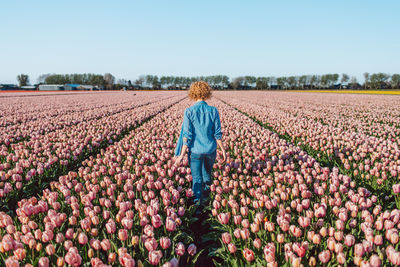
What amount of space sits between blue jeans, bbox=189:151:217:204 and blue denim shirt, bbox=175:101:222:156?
0.13 meters

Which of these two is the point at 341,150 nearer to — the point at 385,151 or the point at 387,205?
the point at 385,151

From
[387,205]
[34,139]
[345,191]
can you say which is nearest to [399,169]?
[387,205]

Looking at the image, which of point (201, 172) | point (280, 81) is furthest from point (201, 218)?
point (280, 81)

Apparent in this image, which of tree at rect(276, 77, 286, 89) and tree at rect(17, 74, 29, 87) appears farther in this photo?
tree at rect(276, 77, 286, 89)

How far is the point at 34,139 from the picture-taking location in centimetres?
887

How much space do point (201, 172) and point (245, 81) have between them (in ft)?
554

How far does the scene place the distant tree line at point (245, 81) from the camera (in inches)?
4969

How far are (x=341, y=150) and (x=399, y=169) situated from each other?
2.17 meters

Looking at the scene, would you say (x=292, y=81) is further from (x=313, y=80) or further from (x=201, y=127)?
(x=201, y=127)

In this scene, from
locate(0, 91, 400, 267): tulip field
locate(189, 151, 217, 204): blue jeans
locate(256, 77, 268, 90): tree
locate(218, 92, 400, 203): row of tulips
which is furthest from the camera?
locate(256, 77, 268, 90): tree

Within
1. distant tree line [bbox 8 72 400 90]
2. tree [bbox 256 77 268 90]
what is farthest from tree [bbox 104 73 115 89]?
tree [bbox 256 77 268 90]

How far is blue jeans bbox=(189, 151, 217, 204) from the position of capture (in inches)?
187

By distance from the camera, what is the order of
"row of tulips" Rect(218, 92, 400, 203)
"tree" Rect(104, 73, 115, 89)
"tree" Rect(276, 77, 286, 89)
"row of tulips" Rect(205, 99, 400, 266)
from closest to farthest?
1. "row of tulips" Rect(205, 99, 400, 266)
2. "row of tulips" Rect(218, 92, 400, 203)
3. "tree" Rect(104, 73, 115, 89)
4. "tree" Rect(276, 77, 286, 89)

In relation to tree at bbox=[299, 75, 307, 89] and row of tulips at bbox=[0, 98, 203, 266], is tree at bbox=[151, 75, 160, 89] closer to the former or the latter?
tree at bbox=[299, 75, 307, 89]
